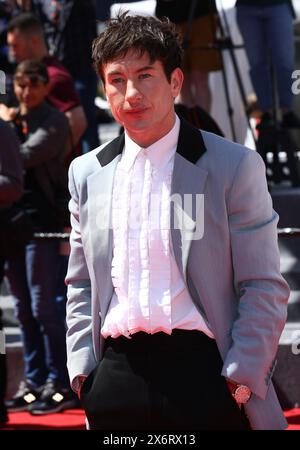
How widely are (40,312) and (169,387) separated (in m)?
3.51

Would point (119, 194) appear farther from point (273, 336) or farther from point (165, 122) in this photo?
point (273, 336)

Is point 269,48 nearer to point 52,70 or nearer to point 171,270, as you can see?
point 52,70

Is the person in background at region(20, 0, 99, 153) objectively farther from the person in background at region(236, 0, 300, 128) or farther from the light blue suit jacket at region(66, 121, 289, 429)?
the light blue suit jacket at region(66, 121, 289, 429)

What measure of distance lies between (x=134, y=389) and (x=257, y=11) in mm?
4732

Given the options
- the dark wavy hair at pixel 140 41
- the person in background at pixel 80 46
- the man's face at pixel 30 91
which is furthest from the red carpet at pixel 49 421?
the dark wavy hair at pixel 140 41

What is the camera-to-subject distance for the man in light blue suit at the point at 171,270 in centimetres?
299

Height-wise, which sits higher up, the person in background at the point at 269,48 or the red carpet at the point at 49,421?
the person in background at the point at 269,48

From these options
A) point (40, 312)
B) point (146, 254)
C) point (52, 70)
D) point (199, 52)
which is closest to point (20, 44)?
point (52, 70)

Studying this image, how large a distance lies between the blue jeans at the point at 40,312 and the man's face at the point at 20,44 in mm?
1402

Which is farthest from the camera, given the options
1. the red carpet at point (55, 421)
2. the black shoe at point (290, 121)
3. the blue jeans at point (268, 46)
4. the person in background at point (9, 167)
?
the black shoe at point (290, 121)

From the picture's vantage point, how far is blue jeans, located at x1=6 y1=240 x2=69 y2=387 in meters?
6.43

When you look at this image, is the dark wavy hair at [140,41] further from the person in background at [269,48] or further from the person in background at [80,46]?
the person in background at [80,46]

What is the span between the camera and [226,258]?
3.06m

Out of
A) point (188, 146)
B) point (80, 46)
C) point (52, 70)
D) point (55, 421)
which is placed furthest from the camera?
point (80, 46)
